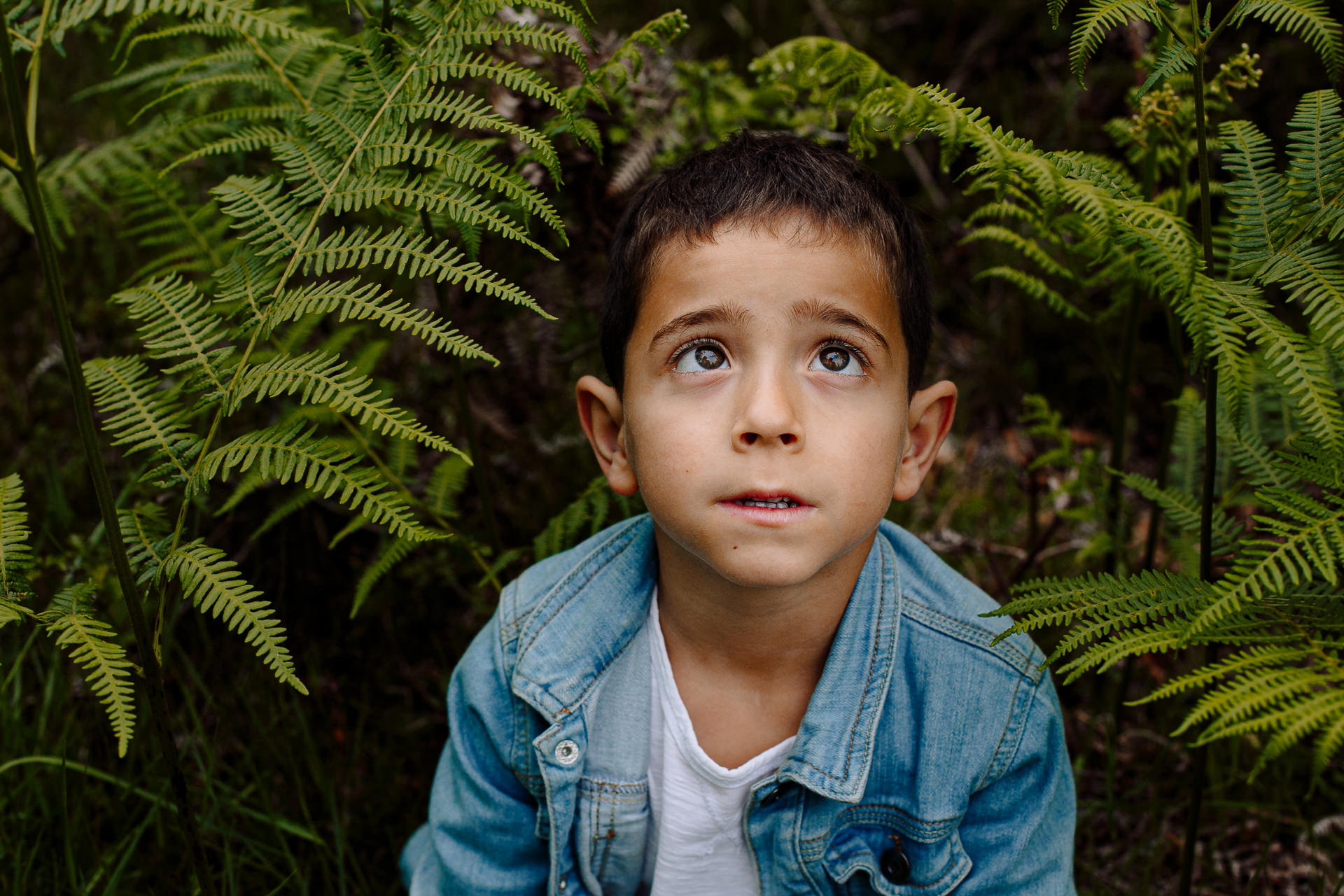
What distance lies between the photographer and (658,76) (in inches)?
120

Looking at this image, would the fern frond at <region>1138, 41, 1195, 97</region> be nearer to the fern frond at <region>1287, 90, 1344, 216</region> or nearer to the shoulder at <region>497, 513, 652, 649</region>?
the fern frond at <region>1287, 90, 1344, 216</region>

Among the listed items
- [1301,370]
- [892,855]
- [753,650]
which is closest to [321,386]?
[753,650]

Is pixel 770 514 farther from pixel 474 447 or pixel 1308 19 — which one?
pixel 1308 19

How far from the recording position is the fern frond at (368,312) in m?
1.75

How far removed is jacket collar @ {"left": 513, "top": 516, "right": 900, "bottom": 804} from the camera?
204 cm

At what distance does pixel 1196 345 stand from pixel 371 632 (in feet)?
8.32

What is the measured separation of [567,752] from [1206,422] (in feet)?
4.77

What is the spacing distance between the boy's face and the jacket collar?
1.06 ft

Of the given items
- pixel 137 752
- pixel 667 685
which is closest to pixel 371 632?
pixel 137 752

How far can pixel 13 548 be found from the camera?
1807 mm

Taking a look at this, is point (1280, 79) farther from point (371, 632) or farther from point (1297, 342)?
point (371, 632)

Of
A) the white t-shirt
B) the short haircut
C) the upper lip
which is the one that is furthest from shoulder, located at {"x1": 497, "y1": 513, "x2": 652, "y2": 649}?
the upper lip

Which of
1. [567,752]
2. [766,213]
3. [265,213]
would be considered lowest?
[567,752]

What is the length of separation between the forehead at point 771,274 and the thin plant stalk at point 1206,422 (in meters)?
0.58
